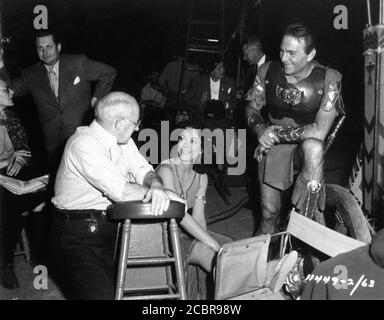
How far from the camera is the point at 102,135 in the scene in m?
2.68

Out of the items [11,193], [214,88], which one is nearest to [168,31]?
[214,88]

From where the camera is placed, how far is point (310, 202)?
330cm

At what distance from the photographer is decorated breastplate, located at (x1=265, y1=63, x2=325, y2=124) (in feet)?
12.0

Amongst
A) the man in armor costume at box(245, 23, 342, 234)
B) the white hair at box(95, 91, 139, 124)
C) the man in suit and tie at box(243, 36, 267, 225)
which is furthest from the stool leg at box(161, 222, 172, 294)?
the man in suit and tie at box(243, 36, 267, 225)

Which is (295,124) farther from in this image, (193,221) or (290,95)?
(193,221)

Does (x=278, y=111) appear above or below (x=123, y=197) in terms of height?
above

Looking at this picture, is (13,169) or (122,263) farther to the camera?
(13,169)

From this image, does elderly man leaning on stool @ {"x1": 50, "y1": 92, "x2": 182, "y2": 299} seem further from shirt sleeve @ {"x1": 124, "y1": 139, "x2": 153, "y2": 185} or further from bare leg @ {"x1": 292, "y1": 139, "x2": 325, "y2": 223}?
bare leg @ {"x1": 292, "y1": 139, "x2": 325, "y2": 223}

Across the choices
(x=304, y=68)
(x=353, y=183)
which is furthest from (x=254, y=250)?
(x=304, y=68)

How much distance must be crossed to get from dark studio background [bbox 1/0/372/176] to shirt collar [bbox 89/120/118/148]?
590 centimetres

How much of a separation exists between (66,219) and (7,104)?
1734 mm

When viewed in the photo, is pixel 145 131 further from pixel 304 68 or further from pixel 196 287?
pixel 196 287

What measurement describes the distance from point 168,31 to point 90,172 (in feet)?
30.8

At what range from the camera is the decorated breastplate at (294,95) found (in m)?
3.66
